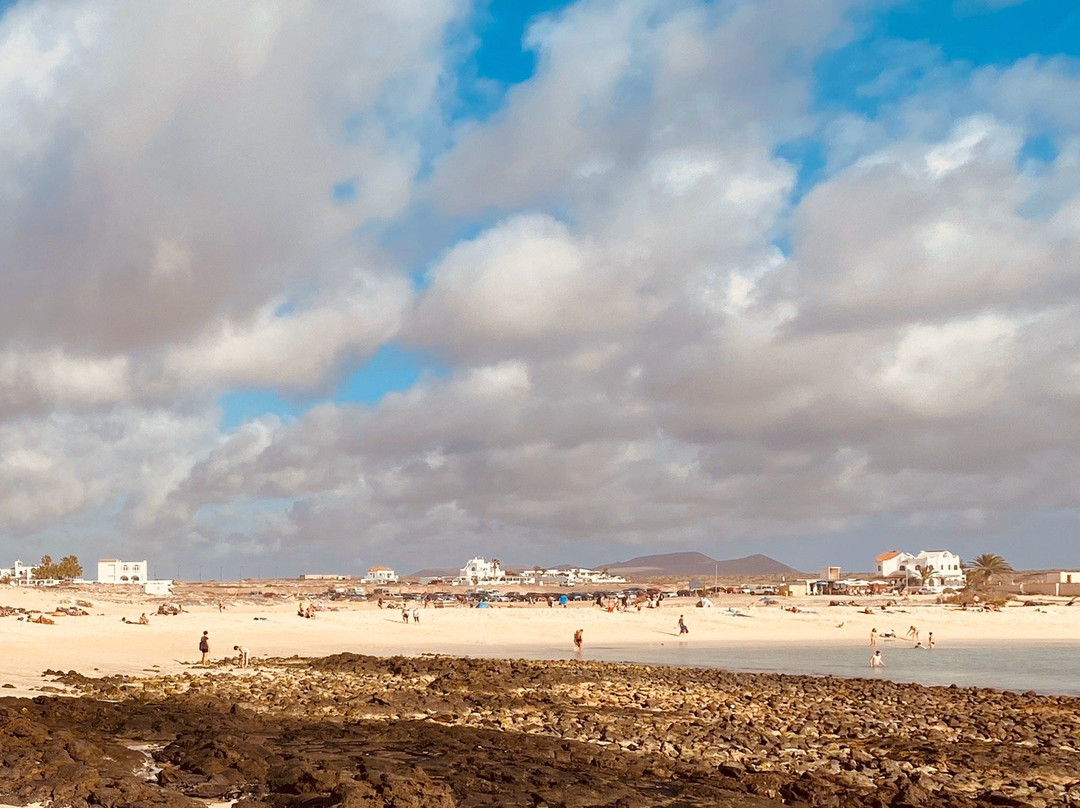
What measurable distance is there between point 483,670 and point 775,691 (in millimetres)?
10461

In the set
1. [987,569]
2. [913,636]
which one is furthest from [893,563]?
[913,636]

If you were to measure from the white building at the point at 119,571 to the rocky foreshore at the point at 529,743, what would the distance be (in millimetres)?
175239

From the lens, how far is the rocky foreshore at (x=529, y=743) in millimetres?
16094

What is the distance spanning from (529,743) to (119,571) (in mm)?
193724

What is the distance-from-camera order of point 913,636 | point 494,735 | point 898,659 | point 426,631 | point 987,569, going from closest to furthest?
point 494,735, point 898,659, point 913,636, point 426,631, point 987,569

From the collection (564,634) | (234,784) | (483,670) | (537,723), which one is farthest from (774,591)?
(234,784)

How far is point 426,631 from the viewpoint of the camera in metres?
68.6

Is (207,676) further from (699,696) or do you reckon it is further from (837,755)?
(837,755)

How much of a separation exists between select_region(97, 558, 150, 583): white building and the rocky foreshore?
175239mm

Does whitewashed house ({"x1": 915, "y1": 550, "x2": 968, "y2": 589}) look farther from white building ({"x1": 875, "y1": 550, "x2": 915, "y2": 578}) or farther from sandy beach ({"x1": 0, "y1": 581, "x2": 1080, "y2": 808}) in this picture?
sandy beach ({"x1": 0, "y1": 581, "x2": 1080, "y2": 808})

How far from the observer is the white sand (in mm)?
45500

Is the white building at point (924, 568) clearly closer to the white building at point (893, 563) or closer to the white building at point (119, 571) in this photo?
the white building at point (893, 563)

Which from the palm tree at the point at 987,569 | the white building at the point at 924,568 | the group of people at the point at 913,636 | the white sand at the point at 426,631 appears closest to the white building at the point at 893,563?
the white building at the point at 924,568

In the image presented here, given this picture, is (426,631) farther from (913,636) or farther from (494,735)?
(494,735)
